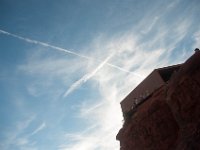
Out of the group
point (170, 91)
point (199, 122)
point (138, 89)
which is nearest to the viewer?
point (199, 122)

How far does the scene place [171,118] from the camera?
104 feet

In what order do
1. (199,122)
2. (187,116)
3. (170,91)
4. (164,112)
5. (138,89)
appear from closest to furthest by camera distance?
(199,122), (187,116), (170,91), (164,112), (138,89)

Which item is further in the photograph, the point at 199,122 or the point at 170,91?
the point at 170,91

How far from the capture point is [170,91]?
97.4 ft

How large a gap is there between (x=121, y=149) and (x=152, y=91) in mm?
11399

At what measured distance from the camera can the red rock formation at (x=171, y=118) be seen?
1023 inches

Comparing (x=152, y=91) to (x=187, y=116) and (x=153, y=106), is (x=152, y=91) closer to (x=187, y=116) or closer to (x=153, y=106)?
(x=153, y=106)

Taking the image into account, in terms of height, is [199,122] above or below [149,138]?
below

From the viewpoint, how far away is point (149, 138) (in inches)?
1302

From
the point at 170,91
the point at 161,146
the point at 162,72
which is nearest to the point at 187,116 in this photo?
the point at 170,91

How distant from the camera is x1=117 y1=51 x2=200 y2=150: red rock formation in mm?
25984

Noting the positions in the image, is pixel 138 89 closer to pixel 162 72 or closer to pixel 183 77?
pixel 162 72

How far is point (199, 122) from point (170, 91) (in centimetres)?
589

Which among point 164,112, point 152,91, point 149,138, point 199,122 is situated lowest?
point 199,122
